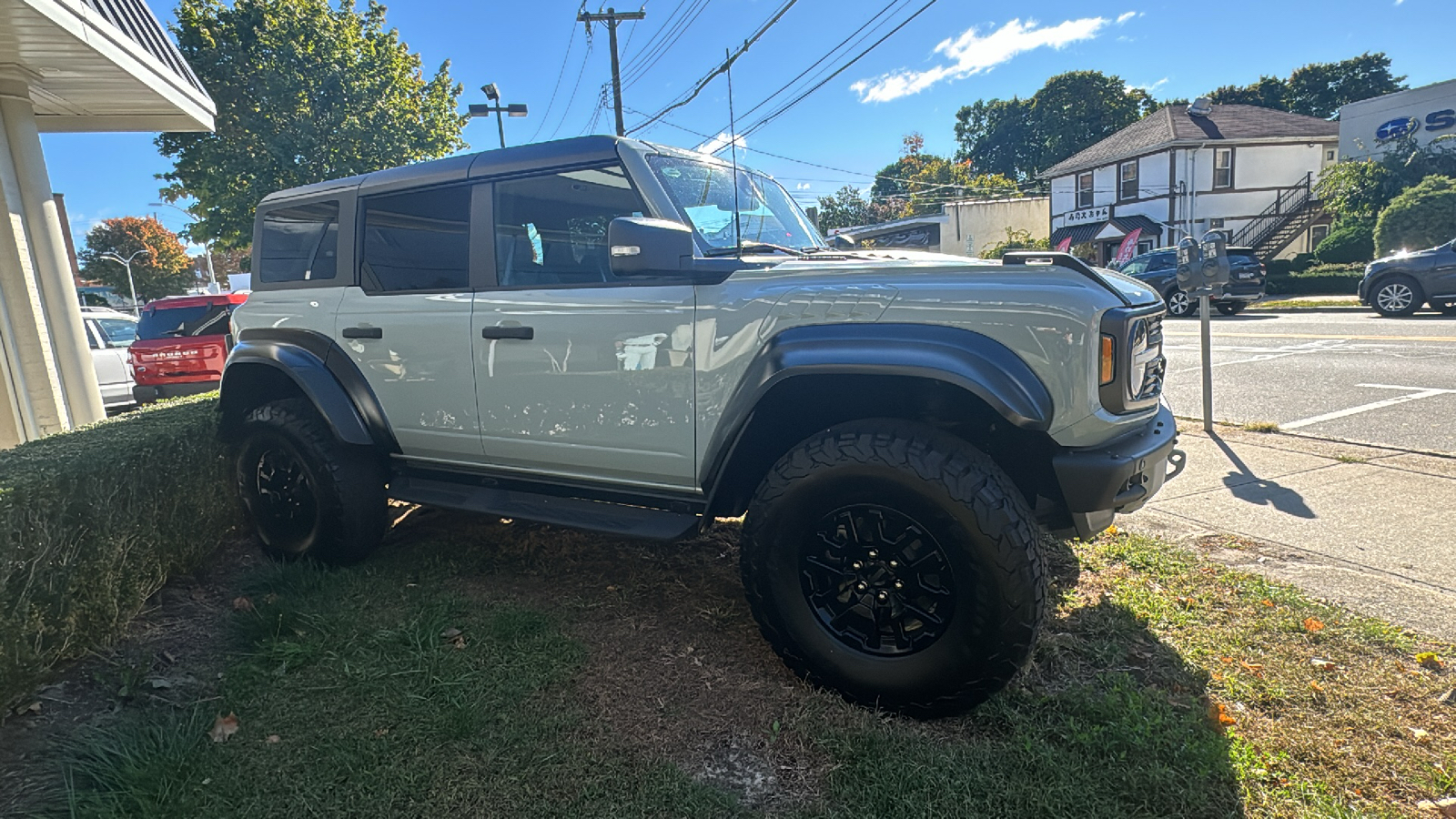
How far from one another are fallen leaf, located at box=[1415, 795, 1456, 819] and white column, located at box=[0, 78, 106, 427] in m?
8.89

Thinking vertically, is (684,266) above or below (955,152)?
below

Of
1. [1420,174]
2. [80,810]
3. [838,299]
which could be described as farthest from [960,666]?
[1420,174]

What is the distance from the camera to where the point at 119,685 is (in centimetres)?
288

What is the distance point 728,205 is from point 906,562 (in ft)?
6.01

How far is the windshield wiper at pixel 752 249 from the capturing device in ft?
9.86

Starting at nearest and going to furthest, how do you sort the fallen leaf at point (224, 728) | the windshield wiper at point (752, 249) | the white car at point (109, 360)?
the fallen leaf at point (224, 728)
the windshield wiper at point (752, 249)
the white car at point (109, 360)

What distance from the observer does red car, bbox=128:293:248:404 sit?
9.21 m

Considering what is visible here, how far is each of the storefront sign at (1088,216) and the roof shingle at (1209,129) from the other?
1.94 m

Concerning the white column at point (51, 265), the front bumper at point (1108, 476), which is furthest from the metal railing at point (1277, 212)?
the white column at point (51, 265)

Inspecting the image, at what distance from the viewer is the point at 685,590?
359 cm

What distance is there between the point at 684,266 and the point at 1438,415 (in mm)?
6809

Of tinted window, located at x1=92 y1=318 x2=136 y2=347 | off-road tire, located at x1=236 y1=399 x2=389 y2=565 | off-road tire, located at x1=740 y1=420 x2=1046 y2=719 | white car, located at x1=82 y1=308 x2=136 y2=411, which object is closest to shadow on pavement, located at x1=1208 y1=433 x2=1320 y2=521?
off-road tire, located at x1=740 y1=420 x2=1046 y2=719

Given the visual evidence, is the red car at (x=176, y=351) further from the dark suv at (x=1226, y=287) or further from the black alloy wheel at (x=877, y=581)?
the dark suv at (x=1226, y=287)

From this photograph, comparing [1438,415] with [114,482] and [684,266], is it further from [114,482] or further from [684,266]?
[114,482]
